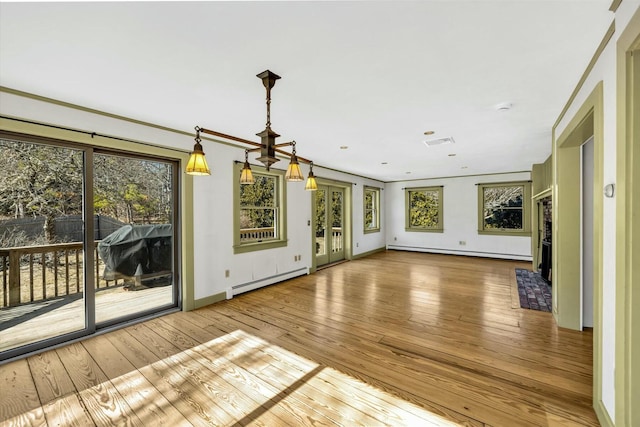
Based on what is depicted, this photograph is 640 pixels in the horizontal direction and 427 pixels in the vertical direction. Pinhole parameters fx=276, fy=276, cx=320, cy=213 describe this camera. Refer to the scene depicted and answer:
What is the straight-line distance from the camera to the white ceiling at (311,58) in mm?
1487

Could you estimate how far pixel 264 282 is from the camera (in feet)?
16.0

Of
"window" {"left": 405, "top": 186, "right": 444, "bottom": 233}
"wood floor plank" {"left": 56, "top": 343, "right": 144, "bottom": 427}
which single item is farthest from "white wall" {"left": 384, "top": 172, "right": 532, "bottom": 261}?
"wood floor plank" {"left": 56, "top": 343, "right": 144, "bottom": 427}

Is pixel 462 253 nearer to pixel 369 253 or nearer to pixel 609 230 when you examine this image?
pixel 369 253

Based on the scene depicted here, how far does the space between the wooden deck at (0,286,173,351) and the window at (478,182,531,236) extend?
7.89 m

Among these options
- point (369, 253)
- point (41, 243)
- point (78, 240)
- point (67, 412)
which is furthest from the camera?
point (369, 253)

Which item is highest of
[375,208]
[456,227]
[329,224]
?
[375,208]

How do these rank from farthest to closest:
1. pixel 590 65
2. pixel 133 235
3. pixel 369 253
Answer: pixel 369 253 → pixel 133 235 → pixel 590 65

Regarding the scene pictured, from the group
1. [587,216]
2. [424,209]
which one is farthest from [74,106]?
[424,209]

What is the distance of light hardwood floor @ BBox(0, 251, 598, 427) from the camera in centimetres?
184

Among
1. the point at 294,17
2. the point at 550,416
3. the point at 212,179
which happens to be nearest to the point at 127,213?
the point at 212,179

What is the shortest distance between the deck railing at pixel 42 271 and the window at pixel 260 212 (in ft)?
6.19

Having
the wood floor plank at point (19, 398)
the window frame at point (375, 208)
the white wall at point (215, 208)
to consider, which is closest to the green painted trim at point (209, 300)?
the white wall at point (215, 208)

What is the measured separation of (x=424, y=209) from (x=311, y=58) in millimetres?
7595

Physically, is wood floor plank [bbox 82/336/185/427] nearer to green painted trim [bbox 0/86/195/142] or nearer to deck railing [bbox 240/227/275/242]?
deck railing [bbox 240/227/275/242]
